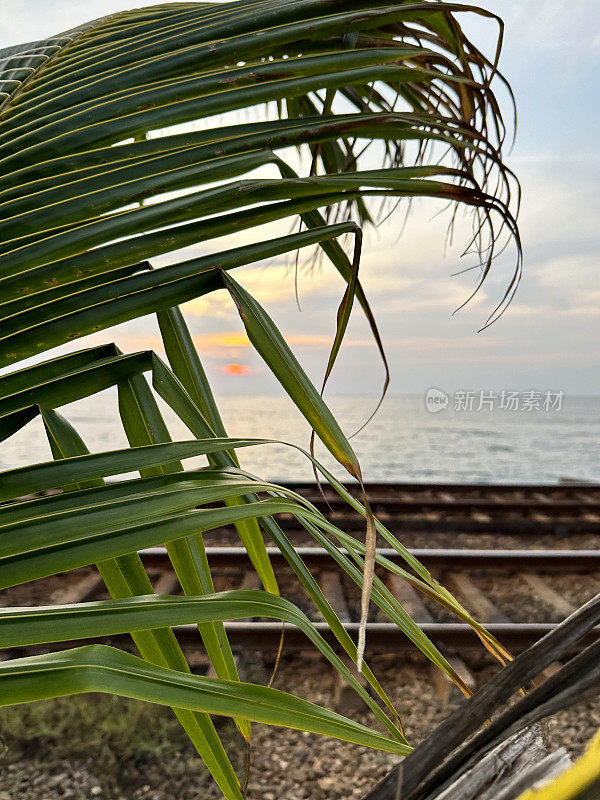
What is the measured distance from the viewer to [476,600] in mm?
2707

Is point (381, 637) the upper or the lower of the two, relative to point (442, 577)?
upper

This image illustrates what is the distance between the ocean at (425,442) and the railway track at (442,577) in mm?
6480

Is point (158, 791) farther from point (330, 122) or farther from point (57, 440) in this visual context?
point (330, 122)

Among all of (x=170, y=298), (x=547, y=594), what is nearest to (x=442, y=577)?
(x=547, y=594)

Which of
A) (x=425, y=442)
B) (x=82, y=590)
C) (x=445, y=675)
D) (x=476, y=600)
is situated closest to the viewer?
(x=445, y=675)

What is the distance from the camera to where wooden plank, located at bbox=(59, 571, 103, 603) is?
275cm

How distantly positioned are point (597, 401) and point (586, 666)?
170 ft

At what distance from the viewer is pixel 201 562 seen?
502mm

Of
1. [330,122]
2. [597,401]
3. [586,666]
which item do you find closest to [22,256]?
[330,122]

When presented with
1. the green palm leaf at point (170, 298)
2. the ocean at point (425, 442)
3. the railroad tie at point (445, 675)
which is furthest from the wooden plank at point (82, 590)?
the ocean at point (425, 442)

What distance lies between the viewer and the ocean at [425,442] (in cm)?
1755

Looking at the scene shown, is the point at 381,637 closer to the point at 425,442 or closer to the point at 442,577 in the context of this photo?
the point at 442,577

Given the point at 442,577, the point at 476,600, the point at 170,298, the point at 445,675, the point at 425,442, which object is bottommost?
the point at 425,442

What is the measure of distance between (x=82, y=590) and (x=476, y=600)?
1.83m
